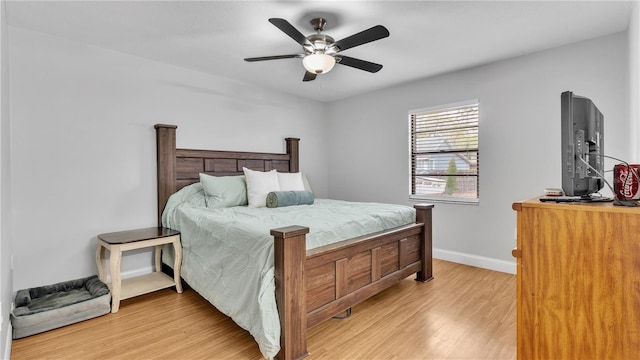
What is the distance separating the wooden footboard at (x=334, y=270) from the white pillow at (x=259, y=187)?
4.54 ft

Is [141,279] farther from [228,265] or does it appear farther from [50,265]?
[228,265]

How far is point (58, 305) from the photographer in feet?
7.54

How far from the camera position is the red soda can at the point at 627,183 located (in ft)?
3.95

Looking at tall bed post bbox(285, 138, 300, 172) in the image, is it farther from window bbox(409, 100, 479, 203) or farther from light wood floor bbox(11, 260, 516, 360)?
light wood floor bbox(11, 260, 516, 360)

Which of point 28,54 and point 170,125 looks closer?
point 28,54

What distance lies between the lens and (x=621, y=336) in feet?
3.71

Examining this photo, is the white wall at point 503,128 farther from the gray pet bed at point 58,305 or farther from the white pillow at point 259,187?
the gray pet bed at point 58,305

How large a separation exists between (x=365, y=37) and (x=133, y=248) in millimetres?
2523

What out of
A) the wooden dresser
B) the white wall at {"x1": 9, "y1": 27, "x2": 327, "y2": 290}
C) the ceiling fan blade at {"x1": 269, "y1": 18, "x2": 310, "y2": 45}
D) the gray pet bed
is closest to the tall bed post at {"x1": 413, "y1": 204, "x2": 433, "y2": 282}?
the wooden dresser

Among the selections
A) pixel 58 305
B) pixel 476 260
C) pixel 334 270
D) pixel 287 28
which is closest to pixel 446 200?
pixel 476 260

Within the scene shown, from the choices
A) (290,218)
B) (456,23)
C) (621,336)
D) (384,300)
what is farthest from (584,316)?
(456,23)

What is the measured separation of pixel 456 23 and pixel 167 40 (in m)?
2.53

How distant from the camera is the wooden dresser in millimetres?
1115

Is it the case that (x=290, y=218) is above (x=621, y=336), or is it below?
above
